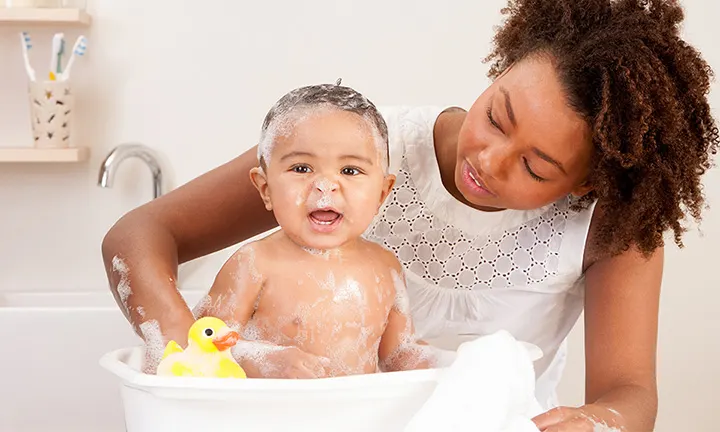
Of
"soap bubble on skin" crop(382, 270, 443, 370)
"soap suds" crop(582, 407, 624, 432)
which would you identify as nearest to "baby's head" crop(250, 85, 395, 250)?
"soap bubble on skin" crop(382, 270, 443, 370)

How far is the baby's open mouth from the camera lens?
3.18ft

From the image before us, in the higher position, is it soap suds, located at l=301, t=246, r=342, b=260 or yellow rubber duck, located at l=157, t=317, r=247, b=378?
soap suds, located at l=301, t=246, r=342, b=260

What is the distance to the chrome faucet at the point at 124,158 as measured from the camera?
2.04m

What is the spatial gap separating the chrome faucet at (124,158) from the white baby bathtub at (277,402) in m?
1.33

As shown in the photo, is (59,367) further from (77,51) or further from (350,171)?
(350,171)

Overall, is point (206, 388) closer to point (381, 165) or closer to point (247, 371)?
point (247, 371)

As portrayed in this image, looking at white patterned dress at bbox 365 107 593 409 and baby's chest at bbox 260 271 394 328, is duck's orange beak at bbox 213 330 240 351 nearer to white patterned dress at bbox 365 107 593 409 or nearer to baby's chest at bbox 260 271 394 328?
baby's chest at bbox 260 271 394 328

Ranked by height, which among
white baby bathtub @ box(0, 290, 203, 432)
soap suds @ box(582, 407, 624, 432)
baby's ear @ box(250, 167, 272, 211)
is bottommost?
white baby bathtub @ box(0, 290, 203, 432)

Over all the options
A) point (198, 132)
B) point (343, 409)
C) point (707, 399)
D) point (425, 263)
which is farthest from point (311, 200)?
point (707, 399)

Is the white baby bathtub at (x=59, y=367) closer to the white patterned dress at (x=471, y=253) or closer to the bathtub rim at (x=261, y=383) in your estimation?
the white patterned dress at (x=471, y=253)

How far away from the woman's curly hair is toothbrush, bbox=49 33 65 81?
1250 mm

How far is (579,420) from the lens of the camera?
35.1 inches

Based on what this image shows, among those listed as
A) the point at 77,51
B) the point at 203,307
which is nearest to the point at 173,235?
the point at 203,307

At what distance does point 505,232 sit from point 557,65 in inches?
13.5
